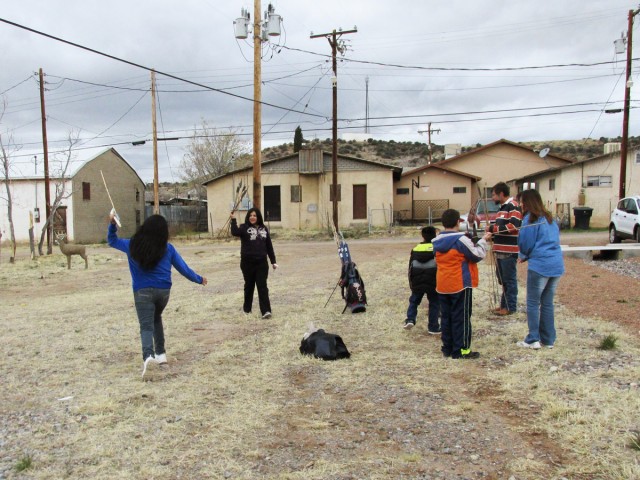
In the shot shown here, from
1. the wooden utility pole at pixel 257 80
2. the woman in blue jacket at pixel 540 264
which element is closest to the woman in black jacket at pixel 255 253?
the woman in blue jacket at pixel 540 264

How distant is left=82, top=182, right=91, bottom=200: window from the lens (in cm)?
3634

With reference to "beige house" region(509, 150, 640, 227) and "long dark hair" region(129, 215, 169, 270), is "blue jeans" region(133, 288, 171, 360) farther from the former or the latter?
"beige house" region(509, 150, 640, 227)

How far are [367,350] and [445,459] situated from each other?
2.75 meters

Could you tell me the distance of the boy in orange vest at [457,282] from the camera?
5566mm

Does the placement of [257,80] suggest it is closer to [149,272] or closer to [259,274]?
[259,274]

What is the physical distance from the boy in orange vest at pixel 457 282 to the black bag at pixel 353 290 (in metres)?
2.72

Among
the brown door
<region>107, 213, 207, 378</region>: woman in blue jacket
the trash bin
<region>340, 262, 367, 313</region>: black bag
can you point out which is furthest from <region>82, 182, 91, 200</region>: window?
<region>107, 213, 207, 378</region>: woman in blue jacket

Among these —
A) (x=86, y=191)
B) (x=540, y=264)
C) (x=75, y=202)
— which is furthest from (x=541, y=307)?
(x=86, y=191)

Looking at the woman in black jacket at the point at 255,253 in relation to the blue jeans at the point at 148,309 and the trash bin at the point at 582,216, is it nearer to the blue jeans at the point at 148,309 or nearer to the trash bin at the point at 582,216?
the blue jeans at the point at 148,309

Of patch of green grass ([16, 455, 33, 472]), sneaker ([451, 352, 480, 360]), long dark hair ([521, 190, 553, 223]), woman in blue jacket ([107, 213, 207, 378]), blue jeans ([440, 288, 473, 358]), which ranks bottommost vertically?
patch of green grass ([16, 455, 33, 472])

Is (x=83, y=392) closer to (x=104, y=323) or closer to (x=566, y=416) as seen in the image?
(x=104, y=323)

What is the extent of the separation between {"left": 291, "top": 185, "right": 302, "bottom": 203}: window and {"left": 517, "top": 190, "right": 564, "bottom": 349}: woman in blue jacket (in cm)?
2836

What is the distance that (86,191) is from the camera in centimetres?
3659

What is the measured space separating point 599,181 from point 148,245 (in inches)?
1182
